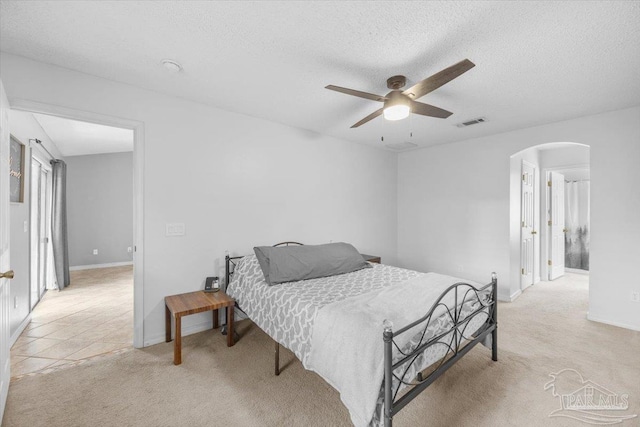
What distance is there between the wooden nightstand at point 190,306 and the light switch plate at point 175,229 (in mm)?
651

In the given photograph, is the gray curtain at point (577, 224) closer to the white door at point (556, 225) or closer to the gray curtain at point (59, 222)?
the white door at point (556, 225)

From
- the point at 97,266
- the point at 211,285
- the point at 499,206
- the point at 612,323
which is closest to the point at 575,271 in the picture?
the point at 612,323

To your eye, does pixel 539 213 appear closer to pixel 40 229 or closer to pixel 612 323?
pixel 612 323

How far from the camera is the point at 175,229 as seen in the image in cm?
296

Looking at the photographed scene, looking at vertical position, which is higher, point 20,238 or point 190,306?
point 20,238

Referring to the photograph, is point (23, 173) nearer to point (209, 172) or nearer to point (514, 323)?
point (209, 172)

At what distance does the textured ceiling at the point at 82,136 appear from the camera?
412cm

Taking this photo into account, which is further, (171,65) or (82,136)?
(82,136)

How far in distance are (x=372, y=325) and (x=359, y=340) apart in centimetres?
12

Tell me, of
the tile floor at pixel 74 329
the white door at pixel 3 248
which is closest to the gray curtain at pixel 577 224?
the tile floor at pixel 74 329

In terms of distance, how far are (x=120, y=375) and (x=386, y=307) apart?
7.43ft

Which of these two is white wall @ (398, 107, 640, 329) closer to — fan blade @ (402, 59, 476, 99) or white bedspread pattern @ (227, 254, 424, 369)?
white bedspread pattern @ (227, 254, 424, 369)

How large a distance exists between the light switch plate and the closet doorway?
7.23ft

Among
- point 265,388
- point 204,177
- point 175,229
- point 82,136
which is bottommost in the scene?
point 265,388
